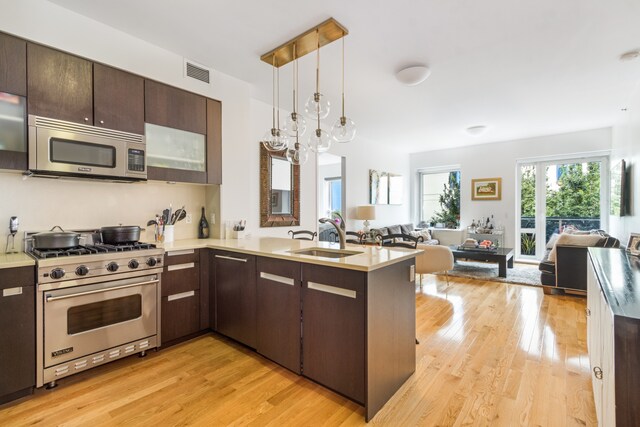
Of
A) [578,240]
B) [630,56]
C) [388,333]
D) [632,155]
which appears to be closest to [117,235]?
[388,333]

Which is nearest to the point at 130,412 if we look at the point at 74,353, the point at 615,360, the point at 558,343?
the point at 74,353

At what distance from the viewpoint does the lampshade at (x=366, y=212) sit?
5.86m

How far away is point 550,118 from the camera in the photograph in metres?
5.07

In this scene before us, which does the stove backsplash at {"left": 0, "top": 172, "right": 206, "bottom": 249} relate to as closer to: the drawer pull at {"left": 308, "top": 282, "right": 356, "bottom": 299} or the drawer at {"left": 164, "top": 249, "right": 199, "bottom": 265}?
the drawer at {"left": 164, "top": 249, "right": 199, "bottom": 265}

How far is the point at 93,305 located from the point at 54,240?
1.78 ft

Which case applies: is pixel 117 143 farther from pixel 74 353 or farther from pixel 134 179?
pixel 74 353

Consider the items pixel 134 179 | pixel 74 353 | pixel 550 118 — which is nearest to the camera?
A: pixel 74 353

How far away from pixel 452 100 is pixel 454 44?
5.15 feet

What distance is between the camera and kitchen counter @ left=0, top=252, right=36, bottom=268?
5.99ft

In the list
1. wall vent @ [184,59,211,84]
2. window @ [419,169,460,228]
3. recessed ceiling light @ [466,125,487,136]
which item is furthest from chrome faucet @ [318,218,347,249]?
window @ [419,169,460,228]

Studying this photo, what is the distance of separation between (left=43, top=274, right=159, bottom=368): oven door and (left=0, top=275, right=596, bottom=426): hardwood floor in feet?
0.82

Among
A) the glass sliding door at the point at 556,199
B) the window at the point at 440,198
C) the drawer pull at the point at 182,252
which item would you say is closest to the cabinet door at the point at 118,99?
the drawer pull at the point at 182,252

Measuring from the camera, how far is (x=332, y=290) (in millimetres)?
1876

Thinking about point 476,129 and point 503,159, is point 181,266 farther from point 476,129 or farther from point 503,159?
point 503,159
